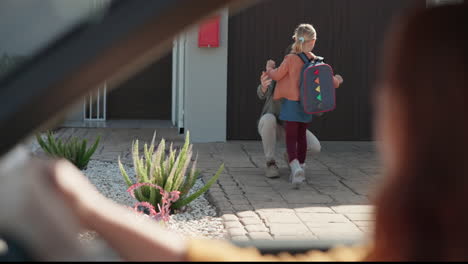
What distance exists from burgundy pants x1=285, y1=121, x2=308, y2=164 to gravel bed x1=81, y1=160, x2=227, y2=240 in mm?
932

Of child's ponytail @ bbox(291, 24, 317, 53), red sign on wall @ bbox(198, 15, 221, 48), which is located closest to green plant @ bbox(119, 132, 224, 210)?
child's ponytail @ bbox(291, 24, 317, 53)

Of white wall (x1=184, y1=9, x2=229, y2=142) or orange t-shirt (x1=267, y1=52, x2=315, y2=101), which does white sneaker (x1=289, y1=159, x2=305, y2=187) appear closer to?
orange t-shirt (x1=267, y1=52, x2=315, y2=101)

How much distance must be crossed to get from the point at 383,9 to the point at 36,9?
18.2 ft

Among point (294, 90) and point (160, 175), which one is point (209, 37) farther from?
point (160, 175)

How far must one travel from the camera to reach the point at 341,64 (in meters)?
11.4

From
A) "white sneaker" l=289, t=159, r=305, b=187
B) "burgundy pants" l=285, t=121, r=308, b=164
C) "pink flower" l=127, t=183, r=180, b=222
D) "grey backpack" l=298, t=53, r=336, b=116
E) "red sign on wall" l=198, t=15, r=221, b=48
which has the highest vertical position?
"red sign on wall" l=198, t=15, r=221, b=48

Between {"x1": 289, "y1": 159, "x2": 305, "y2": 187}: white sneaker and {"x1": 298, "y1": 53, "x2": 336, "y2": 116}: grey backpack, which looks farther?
{"x1": 289, "y1": 159, "x2": 305, "y2": 187}: white sneaker

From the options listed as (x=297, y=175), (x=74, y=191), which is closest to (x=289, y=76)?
(x=297, y=175)

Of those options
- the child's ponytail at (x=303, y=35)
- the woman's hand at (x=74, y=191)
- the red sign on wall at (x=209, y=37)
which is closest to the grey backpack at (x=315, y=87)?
the child's ponytail at (x=303, y=35)

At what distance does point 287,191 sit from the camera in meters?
6.87

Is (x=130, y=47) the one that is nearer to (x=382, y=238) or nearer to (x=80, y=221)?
(x=80, y=221)

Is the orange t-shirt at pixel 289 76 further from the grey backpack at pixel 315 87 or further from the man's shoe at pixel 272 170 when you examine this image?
the man's shoe at pixel 272 170

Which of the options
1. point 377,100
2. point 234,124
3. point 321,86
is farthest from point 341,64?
point 377,100

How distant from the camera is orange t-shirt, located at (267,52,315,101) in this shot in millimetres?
6840
